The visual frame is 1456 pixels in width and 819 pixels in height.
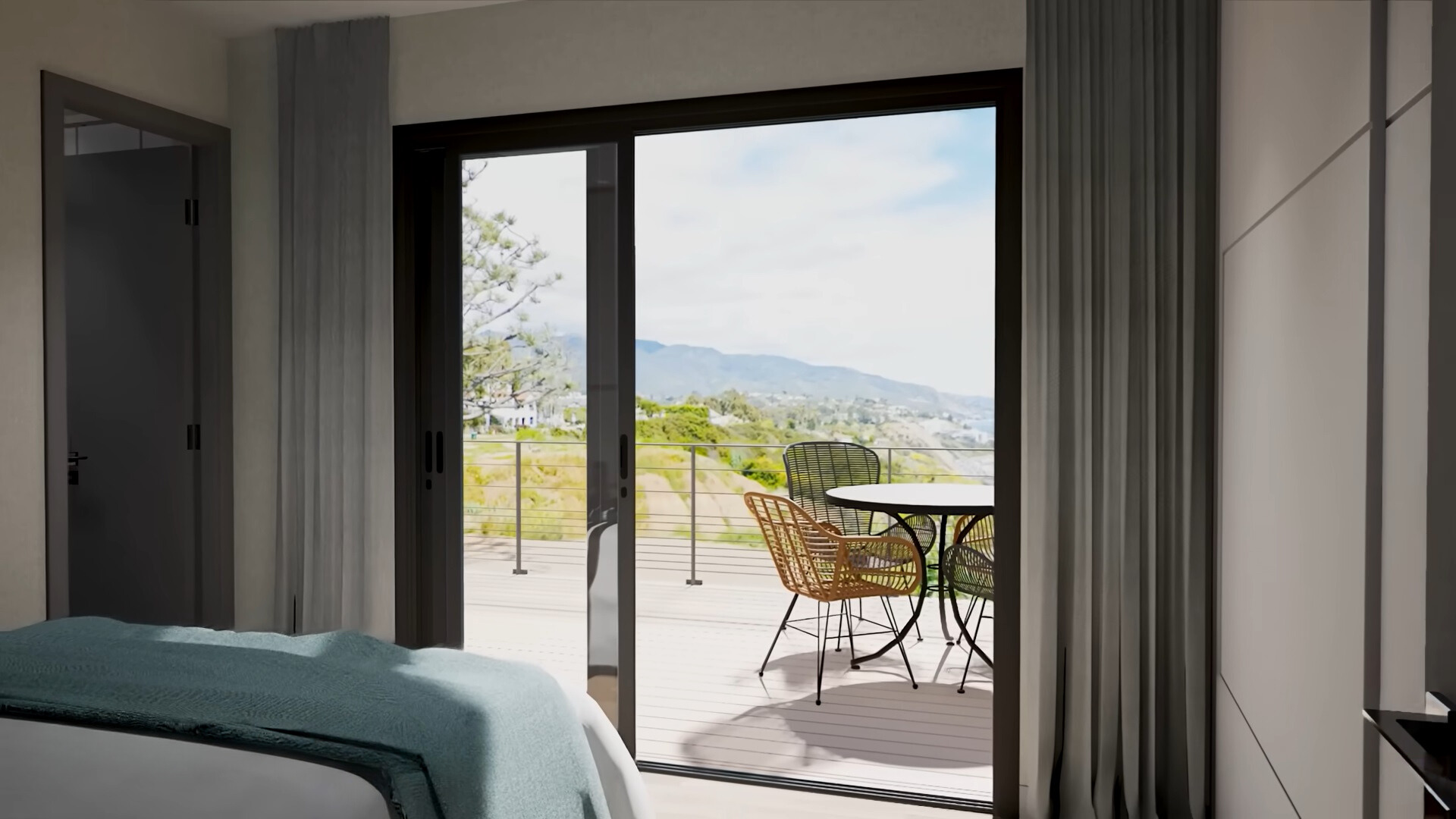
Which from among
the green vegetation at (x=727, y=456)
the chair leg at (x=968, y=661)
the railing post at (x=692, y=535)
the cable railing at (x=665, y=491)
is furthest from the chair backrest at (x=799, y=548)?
the railing post at (x=692, y=535)

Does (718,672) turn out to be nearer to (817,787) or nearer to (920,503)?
(920,503)

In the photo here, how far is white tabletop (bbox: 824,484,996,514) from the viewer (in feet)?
13.0

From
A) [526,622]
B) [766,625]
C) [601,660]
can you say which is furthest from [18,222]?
[766,625]

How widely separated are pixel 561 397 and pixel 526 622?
0.89 meters

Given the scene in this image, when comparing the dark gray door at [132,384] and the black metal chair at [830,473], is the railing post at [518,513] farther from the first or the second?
the black metal chair at [830,473]

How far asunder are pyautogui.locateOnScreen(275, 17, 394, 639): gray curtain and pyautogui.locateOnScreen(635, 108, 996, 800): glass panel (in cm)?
192

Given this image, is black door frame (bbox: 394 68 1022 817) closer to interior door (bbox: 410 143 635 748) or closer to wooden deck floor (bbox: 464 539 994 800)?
interior door (bbox: 410 143 635 748)

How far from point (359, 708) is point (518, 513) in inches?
79.4

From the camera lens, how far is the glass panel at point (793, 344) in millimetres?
5891

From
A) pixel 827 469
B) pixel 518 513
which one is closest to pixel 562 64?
pixel 518 513

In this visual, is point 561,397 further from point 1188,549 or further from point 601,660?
point 1188,549

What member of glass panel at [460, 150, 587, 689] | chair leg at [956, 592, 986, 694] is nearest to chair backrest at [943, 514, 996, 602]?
chair leg at [956, 592, 986, 694]

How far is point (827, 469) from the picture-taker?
5.80 metres

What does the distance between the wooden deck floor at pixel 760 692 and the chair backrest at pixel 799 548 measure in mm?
572
